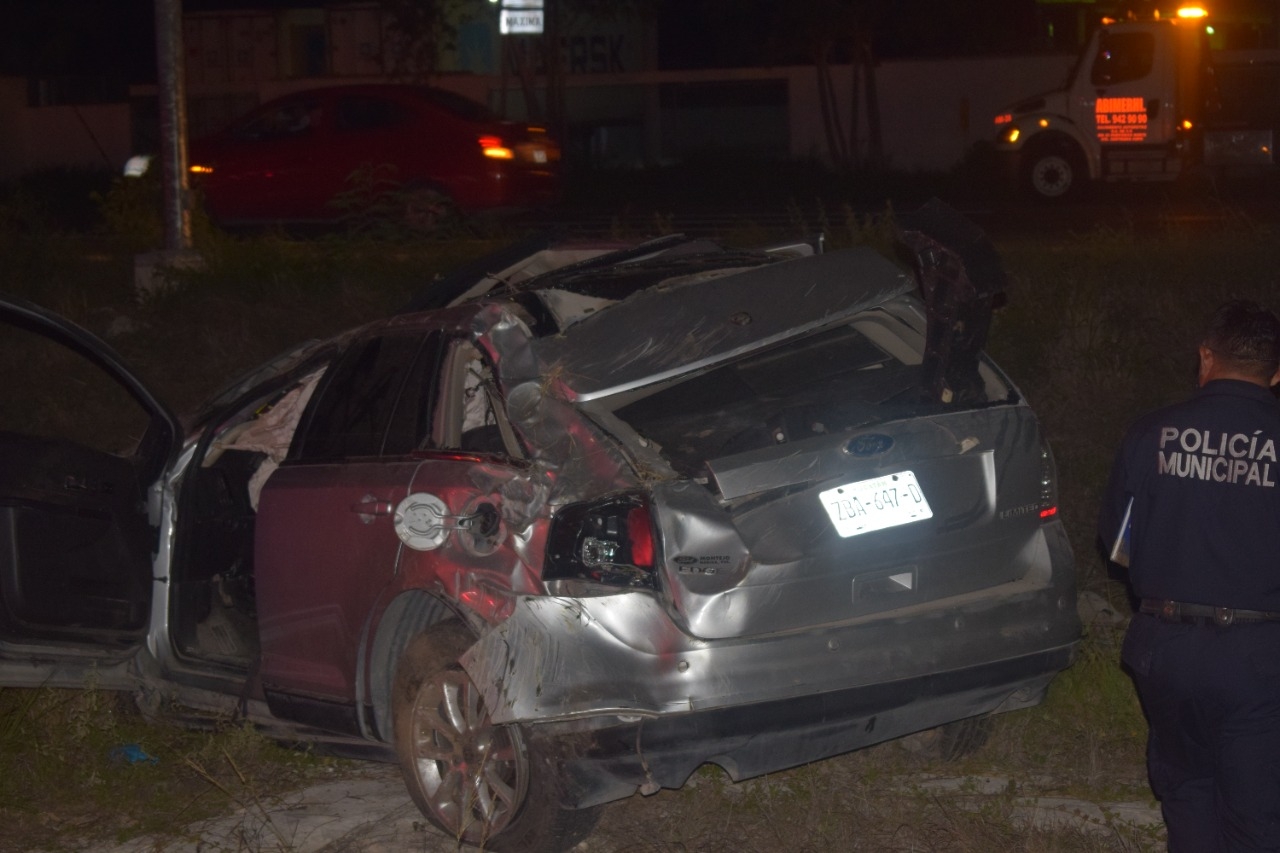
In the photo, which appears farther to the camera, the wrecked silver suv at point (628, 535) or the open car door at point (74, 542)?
the open car door at point (74, 542)

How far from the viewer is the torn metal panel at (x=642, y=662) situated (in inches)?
161

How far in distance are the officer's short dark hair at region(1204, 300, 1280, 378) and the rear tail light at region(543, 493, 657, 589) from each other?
1.52 metres

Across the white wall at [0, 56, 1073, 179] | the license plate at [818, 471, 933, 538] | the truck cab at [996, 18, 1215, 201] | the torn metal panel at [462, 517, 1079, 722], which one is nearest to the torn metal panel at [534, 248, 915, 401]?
the license plate at [818, 471, 933, 538]

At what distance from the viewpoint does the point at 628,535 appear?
4.18m

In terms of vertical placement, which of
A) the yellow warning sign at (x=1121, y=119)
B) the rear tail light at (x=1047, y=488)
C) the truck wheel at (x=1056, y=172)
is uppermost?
the yellow warning sign at (x=1121, y=119)

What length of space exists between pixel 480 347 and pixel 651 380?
0.57 metres

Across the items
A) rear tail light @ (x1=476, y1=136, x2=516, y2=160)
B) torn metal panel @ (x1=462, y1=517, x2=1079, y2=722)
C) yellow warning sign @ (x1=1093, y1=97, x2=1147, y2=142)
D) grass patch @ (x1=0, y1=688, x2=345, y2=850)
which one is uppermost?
yellow warning sign @ (x1=1093, y1=97, x2=1147, y2=142)

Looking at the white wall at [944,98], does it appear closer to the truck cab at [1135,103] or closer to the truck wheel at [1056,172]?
the truck wheel at [1056,172]

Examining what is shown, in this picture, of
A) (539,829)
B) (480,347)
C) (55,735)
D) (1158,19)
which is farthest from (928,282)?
(1158,19)

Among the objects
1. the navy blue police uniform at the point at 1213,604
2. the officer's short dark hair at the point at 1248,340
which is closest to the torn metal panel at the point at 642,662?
the navy blue police uniform at the point at 1213,604

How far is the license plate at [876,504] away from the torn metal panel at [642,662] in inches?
10.8

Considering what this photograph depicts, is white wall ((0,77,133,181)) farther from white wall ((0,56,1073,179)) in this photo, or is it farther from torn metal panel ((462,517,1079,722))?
torn metal panel ((462,517,1079,722))

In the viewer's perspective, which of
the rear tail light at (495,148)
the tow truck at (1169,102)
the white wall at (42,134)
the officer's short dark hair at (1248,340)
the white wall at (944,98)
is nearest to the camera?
the officer's short dark hair at (1248,340)

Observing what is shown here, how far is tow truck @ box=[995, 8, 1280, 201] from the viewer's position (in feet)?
59.2
